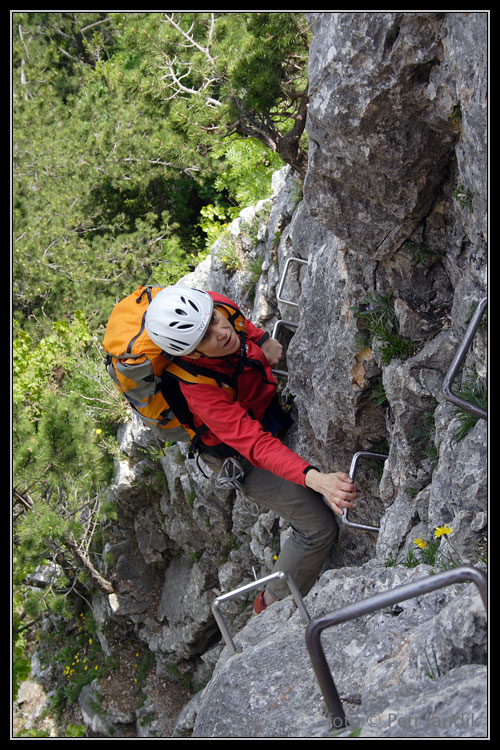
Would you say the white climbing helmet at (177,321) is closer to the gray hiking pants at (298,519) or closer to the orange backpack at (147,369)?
the orange backpack at (147,369)

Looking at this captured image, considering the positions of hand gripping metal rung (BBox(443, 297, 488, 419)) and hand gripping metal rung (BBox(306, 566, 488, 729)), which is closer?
hand gripping metal rung (BBox(306, 566, 488, 729))

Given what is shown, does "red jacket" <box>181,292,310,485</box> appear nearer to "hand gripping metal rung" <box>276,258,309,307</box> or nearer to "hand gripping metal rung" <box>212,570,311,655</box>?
"hand gripping metal rung" <box>212,570,311,655</box>

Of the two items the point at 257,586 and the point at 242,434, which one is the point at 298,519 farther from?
the point at 257,586

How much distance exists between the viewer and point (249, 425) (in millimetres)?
5469

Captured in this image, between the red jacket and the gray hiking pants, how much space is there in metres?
0.72

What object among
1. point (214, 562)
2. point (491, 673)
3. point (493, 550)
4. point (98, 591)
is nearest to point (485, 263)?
point (493, 550)

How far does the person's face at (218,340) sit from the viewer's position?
18.5ft

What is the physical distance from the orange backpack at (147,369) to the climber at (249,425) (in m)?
0.09

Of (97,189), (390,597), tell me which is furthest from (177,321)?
(97,189)

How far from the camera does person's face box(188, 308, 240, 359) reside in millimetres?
5648

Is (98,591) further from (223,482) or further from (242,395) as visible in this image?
(242,395)

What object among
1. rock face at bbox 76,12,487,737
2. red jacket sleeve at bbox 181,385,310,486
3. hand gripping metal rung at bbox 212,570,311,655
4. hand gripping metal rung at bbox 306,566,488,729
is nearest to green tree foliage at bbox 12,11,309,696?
rock face at bbox 76,12,487,737

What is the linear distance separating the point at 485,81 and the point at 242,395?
12.2 feet

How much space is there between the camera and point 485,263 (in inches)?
161
